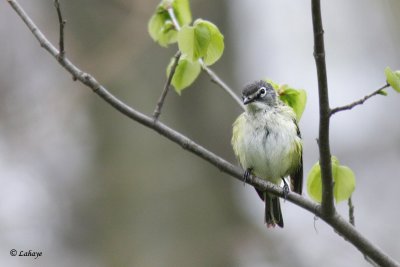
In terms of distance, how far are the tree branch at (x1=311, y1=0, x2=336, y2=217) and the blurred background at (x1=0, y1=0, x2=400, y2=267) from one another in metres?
4.95

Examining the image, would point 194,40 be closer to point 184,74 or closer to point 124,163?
point 184,74

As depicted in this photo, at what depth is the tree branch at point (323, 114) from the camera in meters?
3.38

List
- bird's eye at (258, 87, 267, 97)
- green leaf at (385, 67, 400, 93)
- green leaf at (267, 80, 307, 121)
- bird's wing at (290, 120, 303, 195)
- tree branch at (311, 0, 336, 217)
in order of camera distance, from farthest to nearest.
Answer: bird's wing at (290, 120, 303, 195) < bird's eye at (258, 87, 267, 97) < green leaf at (267, 80, 307, 121) < green leaf at (385, 67, 400, 93) < tree branch at (311, 0, 336, 217)

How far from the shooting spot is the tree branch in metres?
3.38

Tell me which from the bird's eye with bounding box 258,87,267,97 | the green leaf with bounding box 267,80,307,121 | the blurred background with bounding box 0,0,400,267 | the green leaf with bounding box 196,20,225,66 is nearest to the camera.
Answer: the green leaf with bounding box 196,20,225,66

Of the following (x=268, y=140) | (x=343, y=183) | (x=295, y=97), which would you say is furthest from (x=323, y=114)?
(x=268, y=140)

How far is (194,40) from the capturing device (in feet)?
12.7

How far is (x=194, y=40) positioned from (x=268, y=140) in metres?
2.23

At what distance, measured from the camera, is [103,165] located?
29.6ft

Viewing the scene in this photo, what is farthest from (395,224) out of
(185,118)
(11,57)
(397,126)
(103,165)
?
(11,57)

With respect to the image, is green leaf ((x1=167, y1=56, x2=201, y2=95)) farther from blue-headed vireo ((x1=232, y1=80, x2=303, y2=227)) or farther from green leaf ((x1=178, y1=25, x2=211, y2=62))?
blue-headed vireo ((x1=232, y1=80, x2=303, y2=227))

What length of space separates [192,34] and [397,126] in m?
7.71

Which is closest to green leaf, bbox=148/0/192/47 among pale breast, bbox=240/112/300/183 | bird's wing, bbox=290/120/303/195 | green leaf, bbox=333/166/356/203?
green leaf, bbox=333/166/356/203

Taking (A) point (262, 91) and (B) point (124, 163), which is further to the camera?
(B) point (124, 163)
